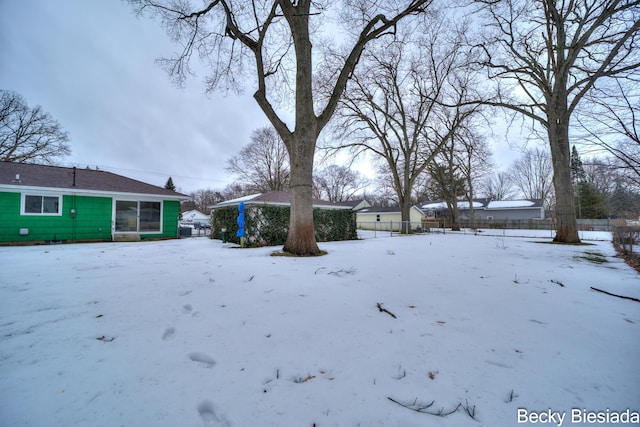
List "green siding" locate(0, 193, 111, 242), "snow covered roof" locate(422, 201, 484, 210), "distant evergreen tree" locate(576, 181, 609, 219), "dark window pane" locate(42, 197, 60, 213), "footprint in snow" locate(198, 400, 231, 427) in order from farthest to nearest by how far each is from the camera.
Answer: "snow covered roof" locate(422, 201, 484, 210), "distant evergreen tree" locate(576, 181, 609, 219), "dark window pane" locate(42, 197, 60, 213), "green siding" locate(0, 193, 111, 242), "footprint in snow" locate(198, 400, 231, 427)

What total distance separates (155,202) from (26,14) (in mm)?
8472

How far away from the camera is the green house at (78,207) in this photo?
8.99 metres

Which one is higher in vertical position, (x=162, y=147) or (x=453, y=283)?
(x=162, y=147)

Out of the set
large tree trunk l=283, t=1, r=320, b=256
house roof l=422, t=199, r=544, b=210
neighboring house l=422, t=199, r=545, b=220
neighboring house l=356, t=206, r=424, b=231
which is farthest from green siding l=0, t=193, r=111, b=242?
house roof l=422, t=199, r=544, b=210

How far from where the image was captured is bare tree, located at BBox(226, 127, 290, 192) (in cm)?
2750

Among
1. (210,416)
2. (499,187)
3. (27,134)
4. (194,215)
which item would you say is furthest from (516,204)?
(194,215)

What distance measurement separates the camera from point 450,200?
1035 inches

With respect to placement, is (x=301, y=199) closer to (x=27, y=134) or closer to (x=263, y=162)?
(x=263, y=162)

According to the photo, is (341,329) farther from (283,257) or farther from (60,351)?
(283,257)

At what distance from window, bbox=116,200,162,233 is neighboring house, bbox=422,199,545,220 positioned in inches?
1323

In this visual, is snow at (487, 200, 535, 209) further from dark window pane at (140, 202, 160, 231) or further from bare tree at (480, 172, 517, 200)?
dark window pane at (140, 202, 160, 231)

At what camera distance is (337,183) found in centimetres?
4231

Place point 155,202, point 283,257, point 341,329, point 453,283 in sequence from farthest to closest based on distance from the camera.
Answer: point 155,202
point 283,257
point 453,283
point 341,329

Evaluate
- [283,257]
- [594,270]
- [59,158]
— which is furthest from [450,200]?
[59,158]
